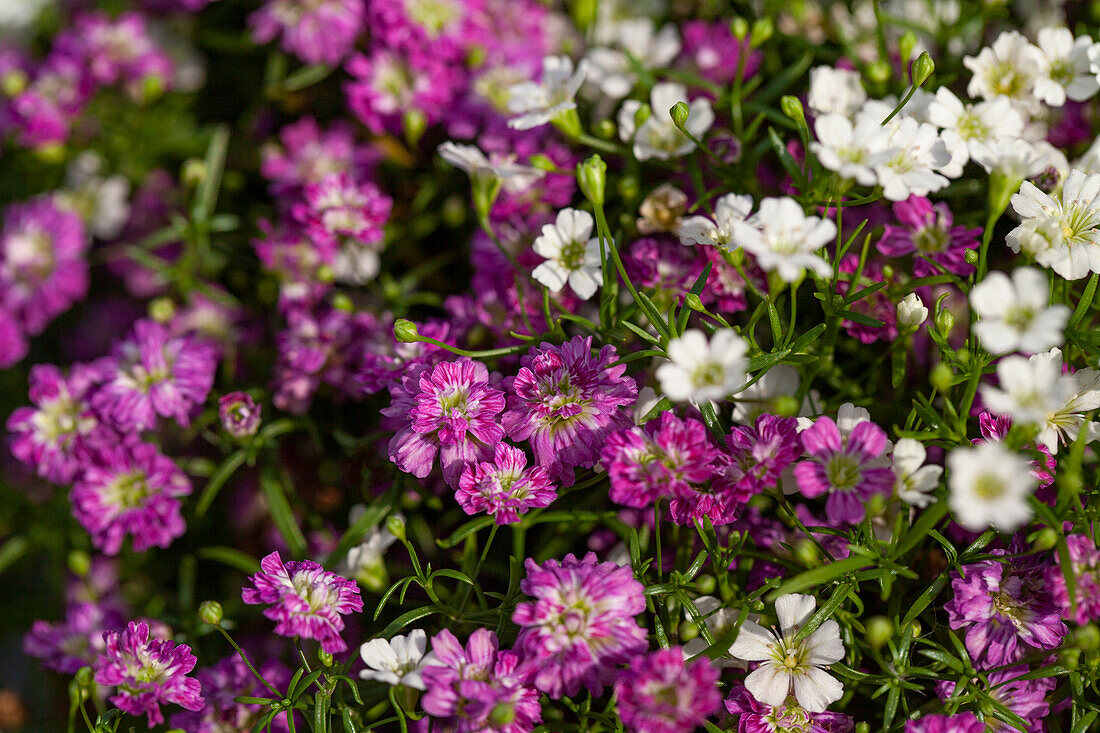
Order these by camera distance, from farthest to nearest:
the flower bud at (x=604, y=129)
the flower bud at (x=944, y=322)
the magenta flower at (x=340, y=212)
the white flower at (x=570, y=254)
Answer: the magenta flower at (x=340, y=212), the flower bud at (x=604, y=129), the white flower at (x=570, y=254), the flower bud at (x=944, y=322)

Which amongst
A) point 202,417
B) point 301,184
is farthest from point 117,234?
point 202,417

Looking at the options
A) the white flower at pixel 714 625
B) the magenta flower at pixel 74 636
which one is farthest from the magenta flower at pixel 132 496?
the white flower at pixel 714 625

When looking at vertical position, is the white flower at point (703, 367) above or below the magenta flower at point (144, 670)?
above

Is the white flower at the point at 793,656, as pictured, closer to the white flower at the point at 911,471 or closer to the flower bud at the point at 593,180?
the white flower at the point at 911,471

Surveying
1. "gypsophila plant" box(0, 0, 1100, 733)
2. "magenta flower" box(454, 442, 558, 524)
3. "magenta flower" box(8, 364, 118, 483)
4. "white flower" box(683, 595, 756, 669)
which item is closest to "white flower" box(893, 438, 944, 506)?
"gypsophila plant" box(0, 0, 1100, 733)

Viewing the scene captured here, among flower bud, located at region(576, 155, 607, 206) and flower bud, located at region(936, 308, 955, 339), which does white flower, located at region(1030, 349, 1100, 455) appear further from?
flower bud, located at region(576, 155, 607, 206)

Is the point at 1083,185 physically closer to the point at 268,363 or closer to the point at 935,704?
the point at 935,704
